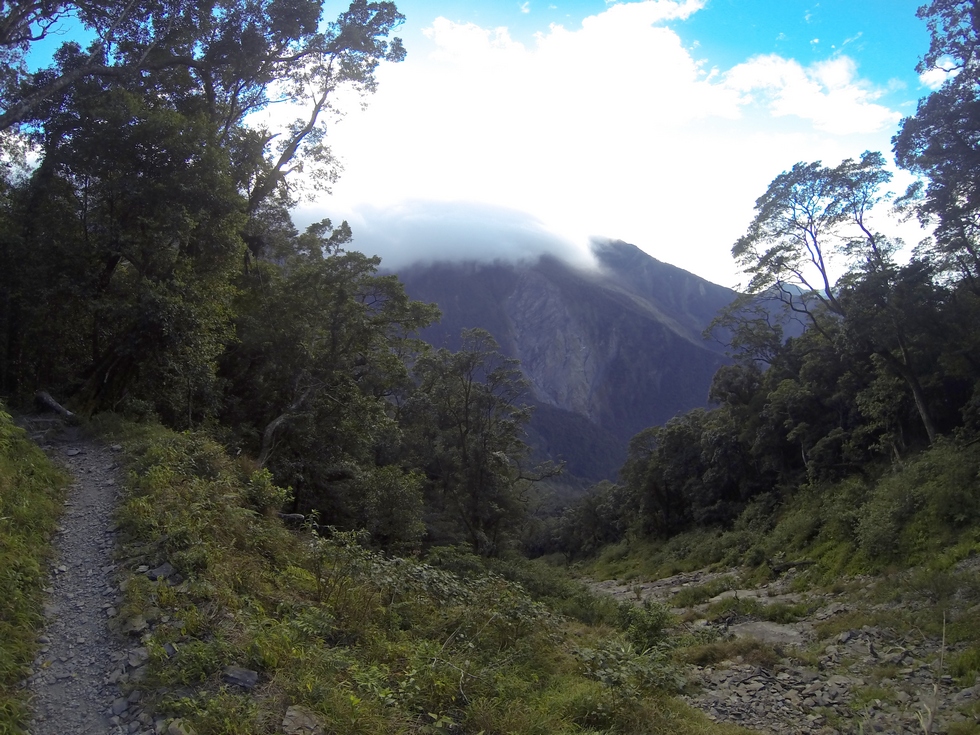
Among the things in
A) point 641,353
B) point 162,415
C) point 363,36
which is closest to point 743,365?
point 363,36

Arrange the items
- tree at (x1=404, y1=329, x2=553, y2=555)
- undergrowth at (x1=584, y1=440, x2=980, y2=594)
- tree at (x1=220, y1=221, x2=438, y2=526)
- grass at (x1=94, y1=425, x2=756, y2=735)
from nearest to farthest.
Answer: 1. grass at (x1=94, y1=425, x2=756, y2=735)
2. undergrowth at (x1=584, y1=440, x2=980, y2=594)
3. tree at (x1=220, y1=221, x2=438, y2=526)
4. tree at (x1=404, y1=329, x2=553, y2=555)

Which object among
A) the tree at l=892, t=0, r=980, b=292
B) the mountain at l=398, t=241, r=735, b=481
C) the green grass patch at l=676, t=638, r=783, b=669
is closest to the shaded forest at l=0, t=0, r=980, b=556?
the tree at l=892, t=0, r=980, b=292

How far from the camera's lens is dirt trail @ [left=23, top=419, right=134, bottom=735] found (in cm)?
450

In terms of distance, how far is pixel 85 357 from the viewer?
47.8 ft

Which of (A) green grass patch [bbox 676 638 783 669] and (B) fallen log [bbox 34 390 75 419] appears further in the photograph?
(B) fallen log [bbox 34 390 75 419]

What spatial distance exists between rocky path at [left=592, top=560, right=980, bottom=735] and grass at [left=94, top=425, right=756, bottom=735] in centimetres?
134

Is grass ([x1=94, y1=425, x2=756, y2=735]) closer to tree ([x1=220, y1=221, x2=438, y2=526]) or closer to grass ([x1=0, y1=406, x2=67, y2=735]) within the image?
grass ([x1=0, y1=406, x2=67, y2=735])

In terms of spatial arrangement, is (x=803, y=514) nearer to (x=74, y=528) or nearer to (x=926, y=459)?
(x=926, y=459)

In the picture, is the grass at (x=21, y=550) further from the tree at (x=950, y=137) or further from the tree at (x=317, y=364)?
the tree at (x=950, y=137)

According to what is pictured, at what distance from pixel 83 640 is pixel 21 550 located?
1.76 m

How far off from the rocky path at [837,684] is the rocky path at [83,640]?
7.57 meters

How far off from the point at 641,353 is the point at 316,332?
16156cm

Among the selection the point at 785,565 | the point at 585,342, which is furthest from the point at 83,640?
the point at 585,342

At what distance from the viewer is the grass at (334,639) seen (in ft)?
16.1
